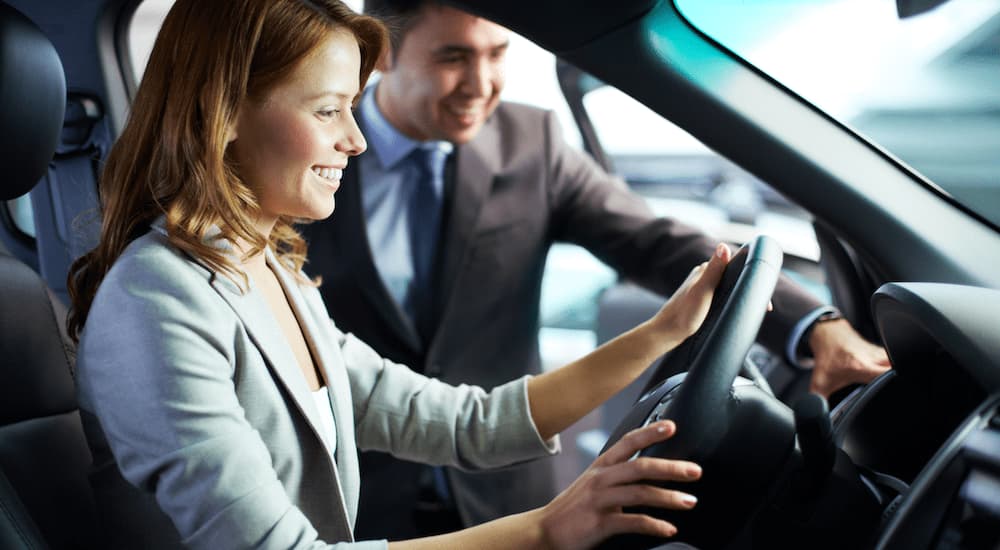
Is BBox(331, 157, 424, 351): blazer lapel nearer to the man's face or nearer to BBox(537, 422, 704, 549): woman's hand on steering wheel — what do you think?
the man's face

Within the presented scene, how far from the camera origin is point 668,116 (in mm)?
1168

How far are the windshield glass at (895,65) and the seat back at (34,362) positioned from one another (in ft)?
2.36

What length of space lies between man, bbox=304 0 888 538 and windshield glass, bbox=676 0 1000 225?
1.30ft

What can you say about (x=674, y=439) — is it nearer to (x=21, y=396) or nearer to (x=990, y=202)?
(x=990, y=202)

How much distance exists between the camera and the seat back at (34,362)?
40.8 inches

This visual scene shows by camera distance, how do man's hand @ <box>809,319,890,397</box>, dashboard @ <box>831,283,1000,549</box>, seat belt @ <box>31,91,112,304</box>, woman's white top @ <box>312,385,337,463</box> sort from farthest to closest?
1. seat belt @ <box>31,91,112,304</box>
2. man's hand @ <box>809,319,890,397</box>
3. woman's white top @ <box>312,385,337,463</box>
4. dashboard @ <box>831,283,1000,549</box>

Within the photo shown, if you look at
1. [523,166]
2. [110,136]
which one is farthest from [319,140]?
[523,166]

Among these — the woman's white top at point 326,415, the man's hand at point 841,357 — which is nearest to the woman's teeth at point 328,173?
the woman's white top at point 326,415

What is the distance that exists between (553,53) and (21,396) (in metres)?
0.72

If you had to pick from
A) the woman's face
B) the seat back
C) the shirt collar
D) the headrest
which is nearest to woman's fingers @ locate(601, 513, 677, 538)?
the woman's face

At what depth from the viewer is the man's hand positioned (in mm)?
1283

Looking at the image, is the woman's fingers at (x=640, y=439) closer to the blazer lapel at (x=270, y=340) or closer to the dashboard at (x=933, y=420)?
the dashboard at (x=933, y=420)

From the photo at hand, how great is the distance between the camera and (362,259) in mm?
1765

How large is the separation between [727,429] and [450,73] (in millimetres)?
1026
